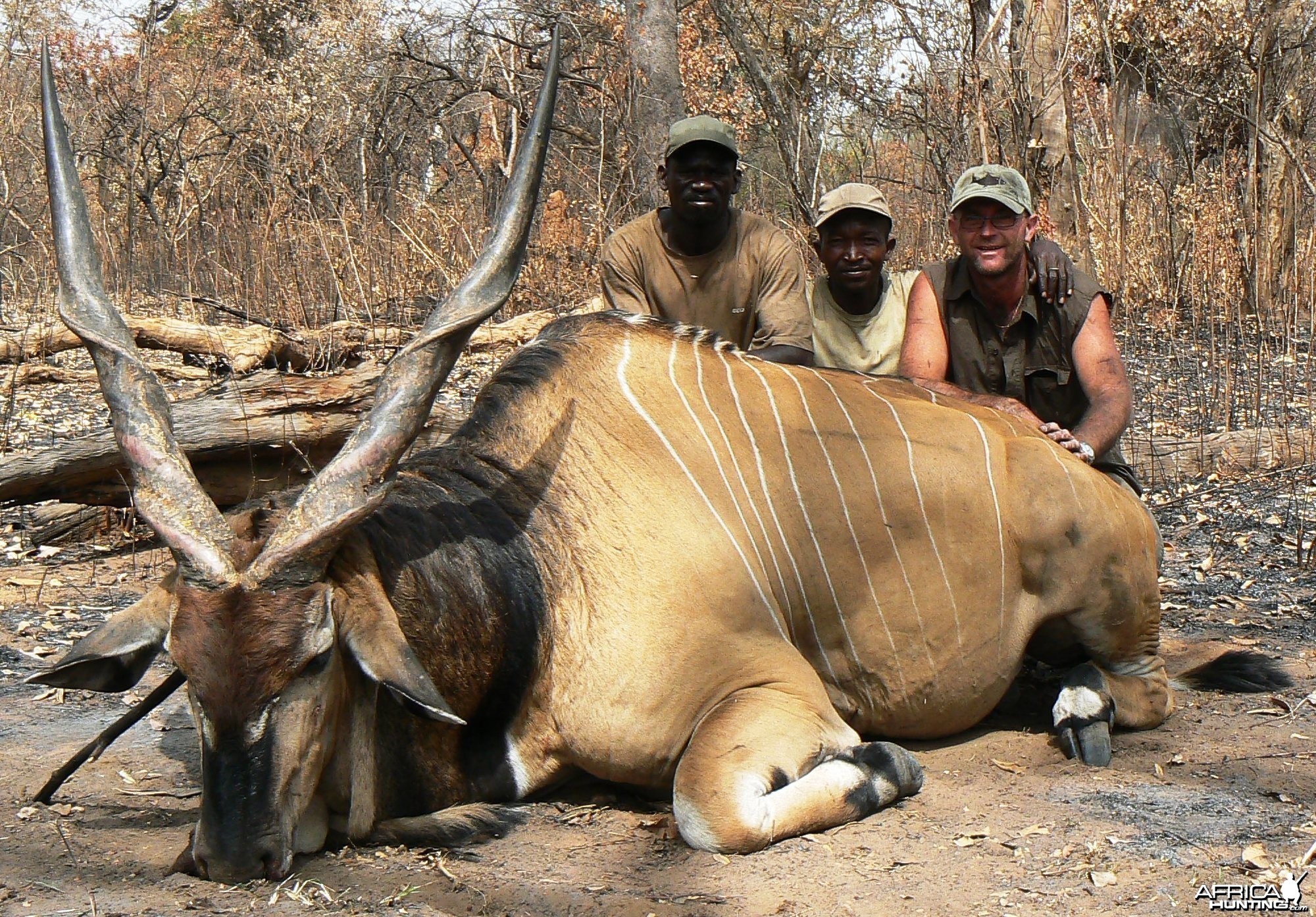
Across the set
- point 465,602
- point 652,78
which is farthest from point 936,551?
point 652,78

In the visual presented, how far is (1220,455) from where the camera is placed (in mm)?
6684

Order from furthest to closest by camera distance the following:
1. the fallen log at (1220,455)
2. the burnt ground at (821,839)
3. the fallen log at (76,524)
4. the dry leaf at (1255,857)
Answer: the fallen log at (1220,455), the fallen log at (76,524), the dry leaf at (1255,857), the burnt ground at (821,839)

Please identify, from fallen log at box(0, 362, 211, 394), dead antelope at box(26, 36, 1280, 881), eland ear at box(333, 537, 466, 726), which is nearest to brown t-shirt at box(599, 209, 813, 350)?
dead antelope at box(26, 36, 1280, 881)

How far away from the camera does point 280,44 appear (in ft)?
66.5

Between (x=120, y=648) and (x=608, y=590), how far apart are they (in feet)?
3.55

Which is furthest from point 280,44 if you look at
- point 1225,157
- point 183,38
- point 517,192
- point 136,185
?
point 517,192

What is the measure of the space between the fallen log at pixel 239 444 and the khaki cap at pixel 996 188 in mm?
2224

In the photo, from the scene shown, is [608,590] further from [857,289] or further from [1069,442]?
[857,289]

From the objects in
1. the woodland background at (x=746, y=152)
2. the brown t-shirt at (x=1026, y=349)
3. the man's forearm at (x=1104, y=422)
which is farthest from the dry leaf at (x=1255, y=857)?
the woodland background at (x=746, y=152)

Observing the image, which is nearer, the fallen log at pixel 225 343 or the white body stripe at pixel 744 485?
the white body stripe at pixel 744 485

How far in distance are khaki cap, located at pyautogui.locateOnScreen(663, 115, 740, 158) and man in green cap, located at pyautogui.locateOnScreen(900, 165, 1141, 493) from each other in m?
0.91

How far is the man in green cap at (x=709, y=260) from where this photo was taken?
519cm

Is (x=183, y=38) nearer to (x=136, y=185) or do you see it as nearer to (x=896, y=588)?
(x=136, y=185)

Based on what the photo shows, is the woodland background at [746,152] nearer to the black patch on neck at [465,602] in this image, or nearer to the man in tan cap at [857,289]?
the man in tan cap at [857,289]
